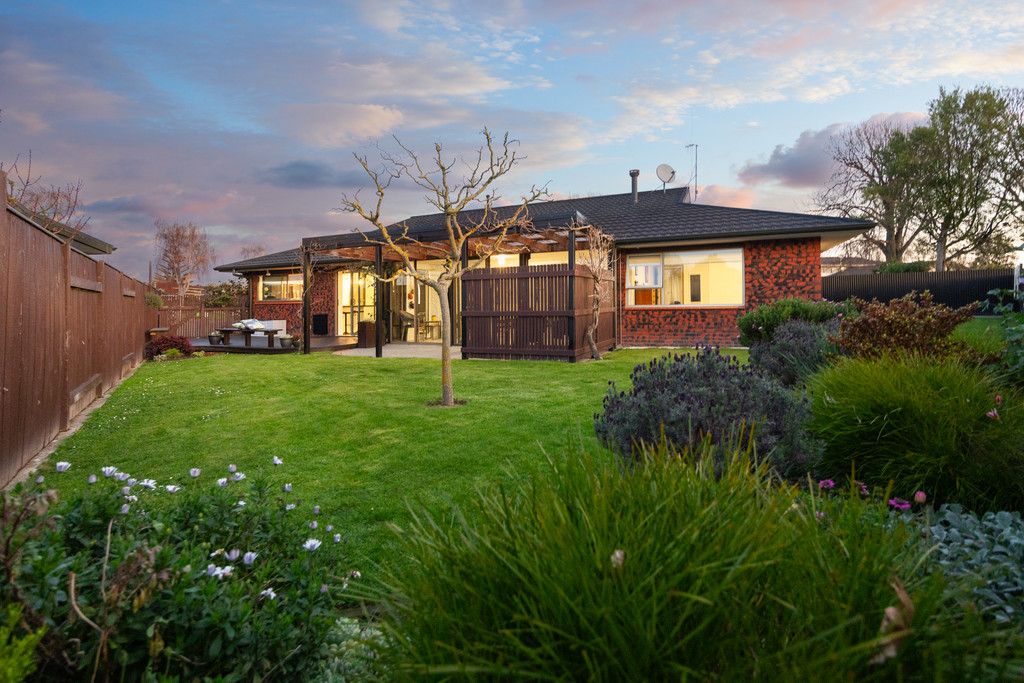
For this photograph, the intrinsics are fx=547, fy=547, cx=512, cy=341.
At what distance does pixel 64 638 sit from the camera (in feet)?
4.17

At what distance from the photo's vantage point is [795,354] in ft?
21.4

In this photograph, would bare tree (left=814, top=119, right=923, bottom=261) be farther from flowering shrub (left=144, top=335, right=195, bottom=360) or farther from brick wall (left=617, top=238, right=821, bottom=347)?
flowering shrub (left=144, top=335, right=195, bottom=360)

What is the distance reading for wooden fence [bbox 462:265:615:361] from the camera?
1101 cm

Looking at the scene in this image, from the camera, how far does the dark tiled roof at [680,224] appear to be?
12.9m

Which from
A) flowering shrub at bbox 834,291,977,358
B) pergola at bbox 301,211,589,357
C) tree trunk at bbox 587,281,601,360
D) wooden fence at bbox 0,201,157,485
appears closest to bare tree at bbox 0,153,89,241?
wooden fence at bbox 0,201,157,485

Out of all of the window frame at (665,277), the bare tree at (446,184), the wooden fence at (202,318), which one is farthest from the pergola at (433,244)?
the wooden fence at (202,318)

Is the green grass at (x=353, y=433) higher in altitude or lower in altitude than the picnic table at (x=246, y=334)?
lower

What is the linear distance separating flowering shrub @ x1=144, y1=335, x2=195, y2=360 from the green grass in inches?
183

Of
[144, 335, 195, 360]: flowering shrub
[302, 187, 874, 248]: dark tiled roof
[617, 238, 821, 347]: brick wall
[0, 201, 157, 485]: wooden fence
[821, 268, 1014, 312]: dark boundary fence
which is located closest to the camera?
[0, 201, 157, 485]: wooden fence

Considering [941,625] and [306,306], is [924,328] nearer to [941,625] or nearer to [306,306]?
[941,625]

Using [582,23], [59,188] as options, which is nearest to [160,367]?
[59,188]

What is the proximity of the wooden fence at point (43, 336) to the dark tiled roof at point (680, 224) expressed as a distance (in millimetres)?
6422

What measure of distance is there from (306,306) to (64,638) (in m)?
13.3

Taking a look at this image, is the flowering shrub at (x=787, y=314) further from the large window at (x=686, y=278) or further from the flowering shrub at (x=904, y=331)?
the large window at (x=686, y=278)
